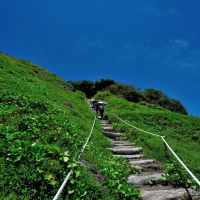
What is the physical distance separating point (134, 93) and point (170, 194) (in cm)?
4592

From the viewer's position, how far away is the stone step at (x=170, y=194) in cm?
585

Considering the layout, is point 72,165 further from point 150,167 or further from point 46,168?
point 150,167

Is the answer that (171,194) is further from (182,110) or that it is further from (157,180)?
(182,110)

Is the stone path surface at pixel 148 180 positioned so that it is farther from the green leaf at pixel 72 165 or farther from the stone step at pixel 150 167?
the green leaf at pixel 72 165

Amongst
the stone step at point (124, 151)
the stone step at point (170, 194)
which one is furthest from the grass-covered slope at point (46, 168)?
the stone step at point (124, 151)

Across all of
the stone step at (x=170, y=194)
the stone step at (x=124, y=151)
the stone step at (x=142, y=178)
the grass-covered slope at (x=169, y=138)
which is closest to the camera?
the stone step at (x=170, y=194)

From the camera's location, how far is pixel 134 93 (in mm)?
51125

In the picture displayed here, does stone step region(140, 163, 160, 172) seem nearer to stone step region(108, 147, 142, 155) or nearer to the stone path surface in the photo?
the stone path surface

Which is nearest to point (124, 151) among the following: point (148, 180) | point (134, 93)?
point (148, 180)

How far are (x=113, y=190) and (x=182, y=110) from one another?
197 ft

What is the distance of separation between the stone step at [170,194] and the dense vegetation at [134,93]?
144ft

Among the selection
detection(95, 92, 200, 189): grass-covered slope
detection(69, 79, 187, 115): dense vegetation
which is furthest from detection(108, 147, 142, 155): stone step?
detection(69, 79, 187, 115): dense vegetation

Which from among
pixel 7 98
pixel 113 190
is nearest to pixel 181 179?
pixel 113 190

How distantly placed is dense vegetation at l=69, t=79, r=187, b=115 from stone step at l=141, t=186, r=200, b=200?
4396 centimetres
